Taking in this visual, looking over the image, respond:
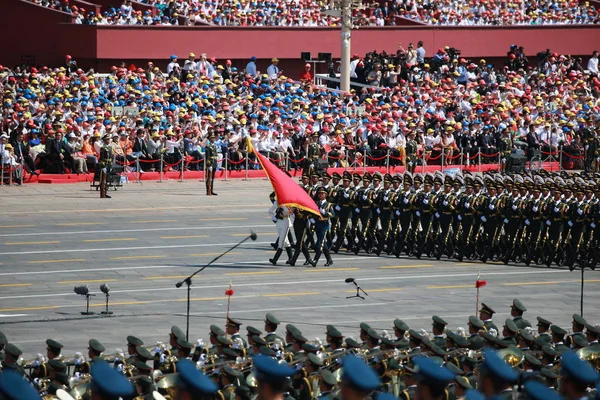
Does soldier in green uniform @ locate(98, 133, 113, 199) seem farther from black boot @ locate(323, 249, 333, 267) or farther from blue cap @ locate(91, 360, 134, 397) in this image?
blue cap @ locate(91, 360, 134, 397)

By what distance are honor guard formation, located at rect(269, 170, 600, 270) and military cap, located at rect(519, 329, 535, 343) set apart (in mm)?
10171

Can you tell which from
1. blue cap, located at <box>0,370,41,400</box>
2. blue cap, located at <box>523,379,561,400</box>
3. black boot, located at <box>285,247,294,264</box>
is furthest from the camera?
black boot, located at <box>285,247,294,264</box>

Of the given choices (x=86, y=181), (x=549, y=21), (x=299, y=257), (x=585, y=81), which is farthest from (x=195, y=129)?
(x=549, y=21)

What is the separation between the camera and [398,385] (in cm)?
1315

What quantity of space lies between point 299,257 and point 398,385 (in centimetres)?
1290

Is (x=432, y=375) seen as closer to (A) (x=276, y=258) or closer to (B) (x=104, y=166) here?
(A) (x=276, y=258)

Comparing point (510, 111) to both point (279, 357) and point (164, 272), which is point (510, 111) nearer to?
point (164, 272)

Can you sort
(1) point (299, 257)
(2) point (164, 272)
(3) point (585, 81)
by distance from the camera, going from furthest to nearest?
(3) point (585, 81) → (1) point (299, 257) → (2) point (164, 272)

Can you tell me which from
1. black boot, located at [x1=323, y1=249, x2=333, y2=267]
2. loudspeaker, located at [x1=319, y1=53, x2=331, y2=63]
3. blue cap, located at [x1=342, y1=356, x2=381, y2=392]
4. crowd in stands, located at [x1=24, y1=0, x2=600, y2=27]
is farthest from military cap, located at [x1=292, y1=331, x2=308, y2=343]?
loudspeaker, located at [x1=319, y1=53, x2=331, y2=63]

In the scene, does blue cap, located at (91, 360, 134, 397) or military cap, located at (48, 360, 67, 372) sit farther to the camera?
military cap, located at (48, 360, 67, 372)

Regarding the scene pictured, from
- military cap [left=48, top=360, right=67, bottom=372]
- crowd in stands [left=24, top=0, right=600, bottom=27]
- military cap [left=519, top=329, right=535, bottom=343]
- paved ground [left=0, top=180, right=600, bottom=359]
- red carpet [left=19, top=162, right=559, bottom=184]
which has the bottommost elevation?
paved ground [left=0, top=180, right=600, bottom=359]

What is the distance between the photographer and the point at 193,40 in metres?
46.7

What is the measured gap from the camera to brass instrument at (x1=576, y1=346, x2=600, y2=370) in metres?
13.6

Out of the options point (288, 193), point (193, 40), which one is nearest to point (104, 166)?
point (288, 193)
